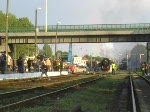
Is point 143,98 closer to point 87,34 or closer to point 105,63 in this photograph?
point 87,34

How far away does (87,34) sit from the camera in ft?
235

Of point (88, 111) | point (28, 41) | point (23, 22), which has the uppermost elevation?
point (23, 22)

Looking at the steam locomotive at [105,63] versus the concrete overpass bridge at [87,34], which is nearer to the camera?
the concrete overpass bridge at [87,34]

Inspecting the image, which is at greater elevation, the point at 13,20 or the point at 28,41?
the point at 13,20

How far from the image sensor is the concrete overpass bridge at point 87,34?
70375 millimetres

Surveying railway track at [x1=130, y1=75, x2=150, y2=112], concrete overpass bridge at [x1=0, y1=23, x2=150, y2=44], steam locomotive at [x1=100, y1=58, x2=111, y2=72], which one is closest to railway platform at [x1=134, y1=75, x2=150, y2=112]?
railway track at [x1=130, y1=75, x2=150, y2=112]

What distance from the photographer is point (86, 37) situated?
73.5 m

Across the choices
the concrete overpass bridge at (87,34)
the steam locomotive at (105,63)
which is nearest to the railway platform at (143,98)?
the concrete overpass bridge at (87,34)

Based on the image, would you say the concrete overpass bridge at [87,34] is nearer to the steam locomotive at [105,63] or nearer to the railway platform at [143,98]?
the steam locomotive at [105,63]

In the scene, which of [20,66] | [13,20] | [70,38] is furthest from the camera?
[13,20]

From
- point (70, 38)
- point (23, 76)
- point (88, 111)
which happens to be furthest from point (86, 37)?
point (88, 111)

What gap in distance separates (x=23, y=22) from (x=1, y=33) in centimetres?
6470

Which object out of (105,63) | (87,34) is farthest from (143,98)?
(105,63)

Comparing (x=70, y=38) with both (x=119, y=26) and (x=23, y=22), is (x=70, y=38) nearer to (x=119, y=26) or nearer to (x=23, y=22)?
(x=119, y=26)
